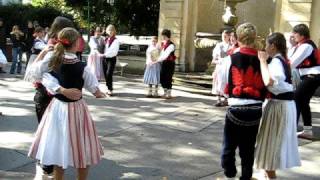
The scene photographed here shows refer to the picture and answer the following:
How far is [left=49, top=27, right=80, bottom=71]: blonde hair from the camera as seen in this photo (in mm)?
5066

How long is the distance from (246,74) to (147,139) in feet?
10.3

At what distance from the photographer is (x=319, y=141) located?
8.09 metres

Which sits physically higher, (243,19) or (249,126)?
(243,19)

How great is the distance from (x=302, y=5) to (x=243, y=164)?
880 cm

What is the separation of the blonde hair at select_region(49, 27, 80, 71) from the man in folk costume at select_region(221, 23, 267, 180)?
5.20ft

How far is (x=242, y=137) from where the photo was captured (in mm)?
5441

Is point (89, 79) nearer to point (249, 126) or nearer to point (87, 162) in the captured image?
point (87, 162)

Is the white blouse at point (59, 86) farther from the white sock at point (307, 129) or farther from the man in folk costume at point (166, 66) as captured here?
the man in folk costume at point (166, 66)

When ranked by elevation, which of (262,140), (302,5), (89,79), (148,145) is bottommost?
(148,145)

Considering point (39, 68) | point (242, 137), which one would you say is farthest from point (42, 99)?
point (242, 137)

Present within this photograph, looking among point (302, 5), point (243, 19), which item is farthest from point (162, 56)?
point (243, 19)

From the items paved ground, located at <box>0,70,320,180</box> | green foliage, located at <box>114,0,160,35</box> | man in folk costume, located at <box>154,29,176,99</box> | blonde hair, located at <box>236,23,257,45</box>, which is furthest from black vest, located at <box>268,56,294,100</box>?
→ green foliage, located at <box>114,0,160,35</box>

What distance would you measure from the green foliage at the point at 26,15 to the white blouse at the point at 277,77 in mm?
20926

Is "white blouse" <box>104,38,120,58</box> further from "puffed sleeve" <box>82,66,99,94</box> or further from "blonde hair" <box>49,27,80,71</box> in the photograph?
"blonde hair" <box>49,27,80,71</box>
